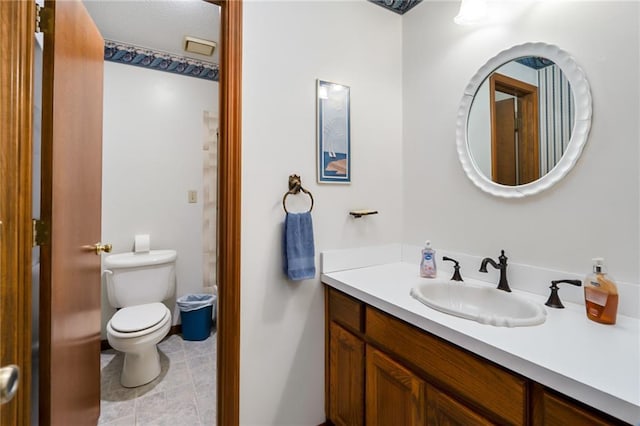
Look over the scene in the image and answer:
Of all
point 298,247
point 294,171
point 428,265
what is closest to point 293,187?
point 294,171

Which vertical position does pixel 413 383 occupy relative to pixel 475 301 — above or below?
below

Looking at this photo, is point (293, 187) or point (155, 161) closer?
point (293, 187)

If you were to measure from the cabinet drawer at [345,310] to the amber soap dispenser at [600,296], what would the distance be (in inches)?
30.9

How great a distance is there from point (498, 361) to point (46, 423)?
1.40 metres

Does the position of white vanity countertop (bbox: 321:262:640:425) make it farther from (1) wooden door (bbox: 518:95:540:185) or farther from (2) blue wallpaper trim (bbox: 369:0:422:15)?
(2) blue wallpaper trim (bbox: 369:0:422:15)

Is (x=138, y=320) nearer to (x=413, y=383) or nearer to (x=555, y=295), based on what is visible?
(x=413, y=383)

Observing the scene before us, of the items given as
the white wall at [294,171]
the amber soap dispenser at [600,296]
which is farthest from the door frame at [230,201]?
the amber soap dispenser at [600,296]

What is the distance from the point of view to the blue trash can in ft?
8.19

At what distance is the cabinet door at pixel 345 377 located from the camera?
4.33 ft

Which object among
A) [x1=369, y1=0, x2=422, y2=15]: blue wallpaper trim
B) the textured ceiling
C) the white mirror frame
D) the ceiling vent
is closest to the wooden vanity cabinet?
the white mirror frame

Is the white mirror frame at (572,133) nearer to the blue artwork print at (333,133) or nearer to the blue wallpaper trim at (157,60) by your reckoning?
the blue artwork print at (333,133)

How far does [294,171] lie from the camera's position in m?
1.47

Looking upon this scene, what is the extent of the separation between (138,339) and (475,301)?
74.5 inches

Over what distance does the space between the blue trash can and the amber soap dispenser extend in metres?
2.46
